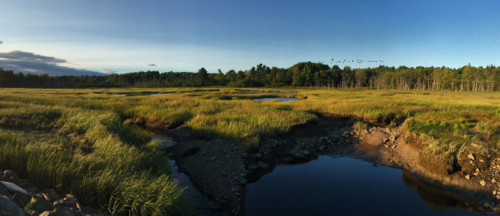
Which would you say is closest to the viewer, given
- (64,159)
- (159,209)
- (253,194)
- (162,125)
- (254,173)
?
(159,209)

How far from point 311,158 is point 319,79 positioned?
371ft

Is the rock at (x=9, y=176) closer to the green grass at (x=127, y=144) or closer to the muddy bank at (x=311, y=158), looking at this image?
the green grass at (x=127, y=144)

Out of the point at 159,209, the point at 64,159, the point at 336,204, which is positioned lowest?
the point at 336,204

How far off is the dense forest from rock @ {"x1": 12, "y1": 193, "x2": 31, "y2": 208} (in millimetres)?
111936

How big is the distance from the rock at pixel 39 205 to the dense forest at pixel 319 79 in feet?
367

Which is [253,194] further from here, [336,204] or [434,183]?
[434,183]

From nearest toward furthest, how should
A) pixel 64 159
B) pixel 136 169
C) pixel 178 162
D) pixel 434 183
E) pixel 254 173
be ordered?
pixel 64 159 < pixel 136 169 < pixel 434 183 < pixel 254 173 < pixel 178 162

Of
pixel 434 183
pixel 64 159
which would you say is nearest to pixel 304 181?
pixel 434 183

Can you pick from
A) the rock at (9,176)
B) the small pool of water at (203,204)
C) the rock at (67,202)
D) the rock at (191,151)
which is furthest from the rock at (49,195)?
the rock at (191,151)

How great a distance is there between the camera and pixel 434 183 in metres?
9.41

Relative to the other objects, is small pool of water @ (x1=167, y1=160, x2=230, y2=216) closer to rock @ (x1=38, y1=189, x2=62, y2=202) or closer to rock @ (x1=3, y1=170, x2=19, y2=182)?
rock @ (x1=38, y1=189, x2=62, y2=202)

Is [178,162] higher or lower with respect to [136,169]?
lower

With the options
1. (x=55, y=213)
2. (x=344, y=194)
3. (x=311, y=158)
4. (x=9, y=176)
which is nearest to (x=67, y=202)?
(x=55, y=213)

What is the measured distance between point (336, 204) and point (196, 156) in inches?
269
